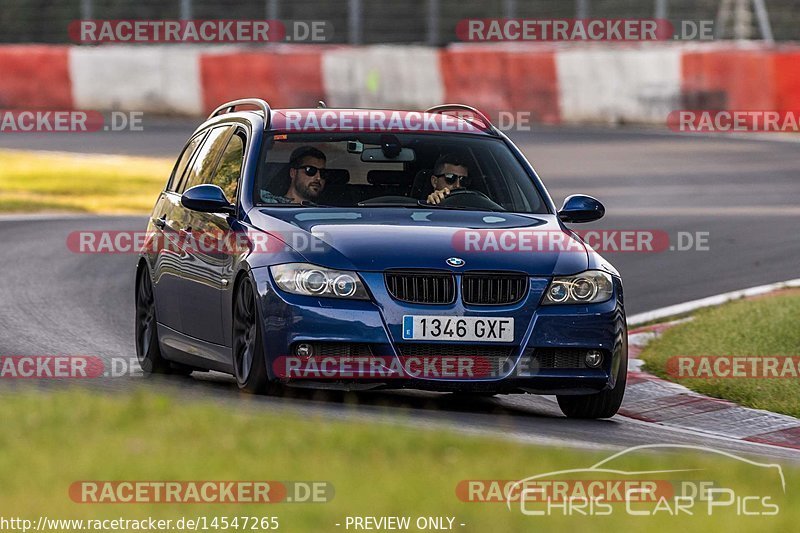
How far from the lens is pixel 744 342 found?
1233 centimetres

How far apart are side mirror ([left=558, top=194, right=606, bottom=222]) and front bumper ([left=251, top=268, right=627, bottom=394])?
1.17m

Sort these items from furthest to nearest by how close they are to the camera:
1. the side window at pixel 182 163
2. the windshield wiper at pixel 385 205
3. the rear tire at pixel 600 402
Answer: the side window at pixel 182 163 < the windshield wiper at pixel 385 205 < the rear tire at pixel 600 402

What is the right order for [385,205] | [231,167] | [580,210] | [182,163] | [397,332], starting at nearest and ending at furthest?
[397,332] → [385,205] → [580,210] → [231,167] → [182,163]

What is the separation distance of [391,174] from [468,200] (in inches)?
18.7

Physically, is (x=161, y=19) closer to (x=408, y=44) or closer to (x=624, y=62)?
(x=408, y=44)

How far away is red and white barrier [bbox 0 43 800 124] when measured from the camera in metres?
29.7

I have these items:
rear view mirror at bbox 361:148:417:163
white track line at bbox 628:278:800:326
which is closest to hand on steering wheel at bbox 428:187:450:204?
rear view mirror at bbox 361:148:417:163

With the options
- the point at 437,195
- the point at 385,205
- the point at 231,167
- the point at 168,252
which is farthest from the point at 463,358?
the point at 168,252

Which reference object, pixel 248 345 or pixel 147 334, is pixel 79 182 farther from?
pixel 248 345

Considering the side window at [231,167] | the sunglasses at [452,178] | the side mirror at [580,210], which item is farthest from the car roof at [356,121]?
the side mirror at [580,210]

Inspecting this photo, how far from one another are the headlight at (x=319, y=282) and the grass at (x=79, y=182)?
13182 millimetres

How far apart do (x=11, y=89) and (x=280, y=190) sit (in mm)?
25791

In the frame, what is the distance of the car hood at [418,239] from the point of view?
9086mm

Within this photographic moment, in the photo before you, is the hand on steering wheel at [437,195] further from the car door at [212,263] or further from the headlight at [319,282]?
the headlight at [319,282]
